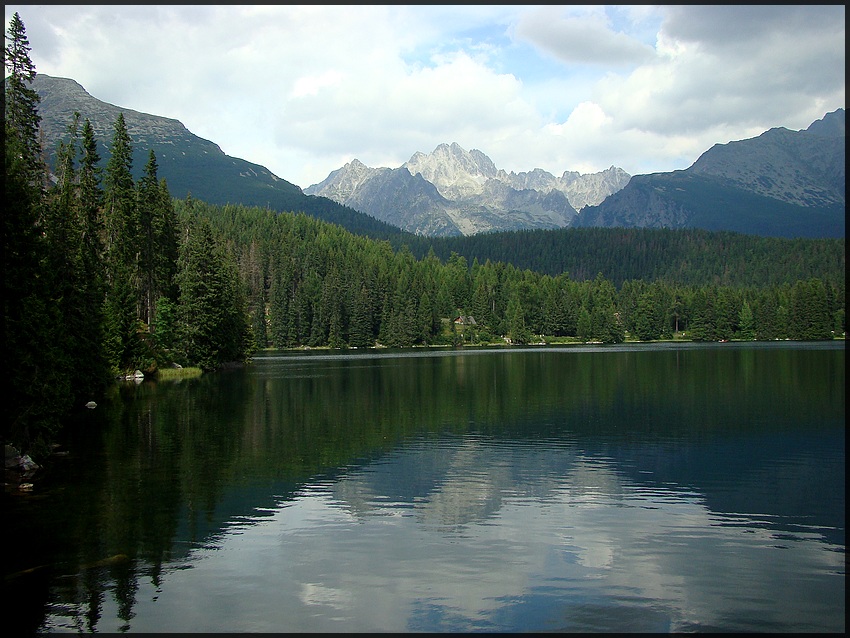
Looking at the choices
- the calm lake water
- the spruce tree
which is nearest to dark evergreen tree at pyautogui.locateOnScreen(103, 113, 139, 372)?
the spruce tree

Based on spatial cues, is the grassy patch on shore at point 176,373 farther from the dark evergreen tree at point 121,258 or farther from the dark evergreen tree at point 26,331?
the dark evergreen tree at point 26,331

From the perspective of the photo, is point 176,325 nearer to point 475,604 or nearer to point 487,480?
point 487,480

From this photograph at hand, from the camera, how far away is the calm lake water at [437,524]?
1769 centimetres

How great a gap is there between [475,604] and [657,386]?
201 feet

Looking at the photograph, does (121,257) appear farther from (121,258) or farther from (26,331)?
(26,331)

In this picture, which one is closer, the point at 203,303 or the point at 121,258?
the point at 121,258

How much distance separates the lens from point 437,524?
25484 mm

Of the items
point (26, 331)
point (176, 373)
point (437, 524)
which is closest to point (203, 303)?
point (176, 373)

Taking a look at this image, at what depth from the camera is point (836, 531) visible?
24391mm

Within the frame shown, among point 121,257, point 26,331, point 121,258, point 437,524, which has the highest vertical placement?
point 121,257

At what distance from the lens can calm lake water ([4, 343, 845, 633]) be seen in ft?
58.0

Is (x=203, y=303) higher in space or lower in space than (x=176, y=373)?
higher

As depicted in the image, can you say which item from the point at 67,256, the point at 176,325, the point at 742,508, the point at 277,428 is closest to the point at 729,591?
the point at 742,508

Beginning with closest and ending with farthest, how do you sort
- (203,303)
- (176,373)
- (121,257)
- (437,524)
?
(437,524) → (121,257) → (176,373) → (203,303)
